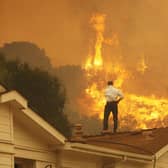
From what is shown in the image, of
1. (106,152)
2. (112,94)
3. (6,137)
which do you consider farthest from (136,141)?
(6,137)

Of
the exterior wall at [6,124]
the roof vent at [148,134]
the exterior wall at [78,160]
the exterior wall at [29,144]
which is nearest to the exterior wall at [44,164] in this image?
the exterior wall at [29,144]

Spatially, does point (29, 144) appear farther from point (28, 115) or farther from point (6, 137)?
point (6, 137)

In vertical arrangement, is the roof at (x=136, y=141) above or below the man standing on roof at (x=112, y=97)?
below

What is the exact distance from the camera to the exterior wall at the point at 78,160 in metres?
24.7

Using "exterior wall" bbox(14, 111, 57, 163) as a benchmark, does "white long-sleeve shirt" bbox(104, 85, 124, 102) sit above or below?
above

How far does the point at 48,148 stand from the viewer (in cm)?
2423

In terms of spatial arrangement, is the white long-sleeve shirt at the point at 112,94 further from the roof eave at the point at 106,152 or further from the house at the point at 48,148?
the roof eave at the point at 106,152

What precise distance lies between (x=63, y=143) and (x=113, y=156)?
2.49 meters

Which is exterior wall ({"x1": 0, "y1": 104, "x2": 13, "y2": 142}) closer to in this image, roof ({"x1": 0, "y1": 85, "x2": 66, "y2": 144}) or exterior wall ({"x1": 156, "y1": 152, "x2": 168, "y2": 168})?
roof ({"x1": 0, "y1": 85, "x2": 66, "y2": 144})

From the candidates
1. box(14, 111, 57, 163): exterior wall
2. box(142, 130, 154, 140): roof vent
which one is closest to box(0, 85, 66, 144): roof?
box(14, 111, 57, 163): exterior wall

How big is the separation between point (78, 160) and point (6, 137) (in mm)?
3587

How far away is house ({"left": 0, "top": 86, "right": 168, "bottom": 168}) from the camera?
2239 cm

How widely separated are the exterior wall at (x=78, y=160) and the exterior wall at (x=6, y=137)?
2.60 meters

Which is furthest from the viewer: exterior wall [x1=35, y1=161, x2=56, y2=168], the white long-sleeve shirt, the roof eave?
the white long-sleeve shirt
